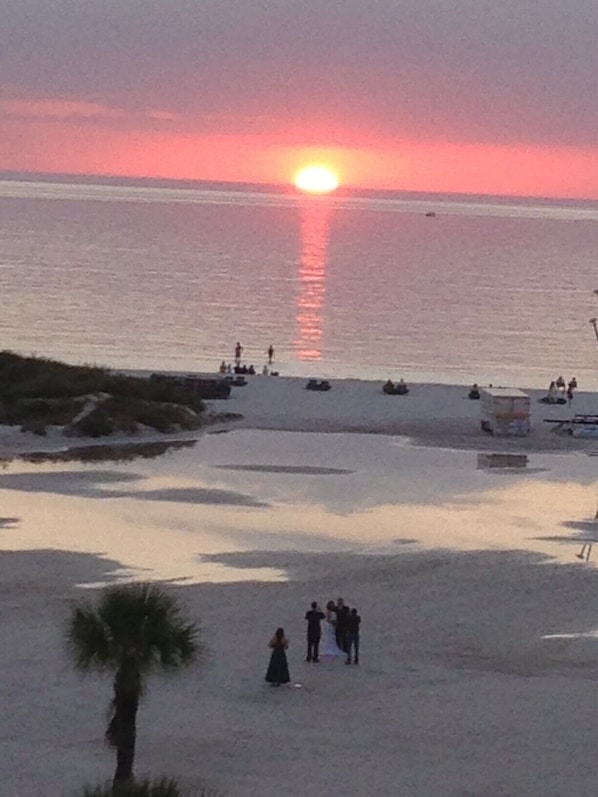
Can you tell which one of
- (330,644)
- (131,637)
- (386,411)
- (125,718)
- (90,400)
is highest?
(386,411)

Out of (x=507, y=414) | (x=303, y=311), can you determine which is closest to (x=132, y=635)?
(x=507, y=414)

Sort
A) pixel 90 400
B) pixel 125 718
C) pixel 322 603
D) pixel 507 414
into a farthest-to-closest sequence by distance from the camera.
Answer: pixel 507 414
pixel 90 400
pixel 322 603
pixel 125 718

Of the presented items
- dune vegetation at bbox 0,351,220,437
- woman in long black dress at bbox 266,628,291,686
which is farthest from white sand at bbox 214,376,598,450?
woman in long black dress at bbox 266,628,291,686

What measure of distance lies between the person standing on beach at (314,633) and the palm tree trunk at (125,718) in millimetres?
5265

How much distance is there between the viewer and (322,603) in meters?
24.2

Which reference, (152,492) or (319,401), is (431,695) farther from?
(319,401)

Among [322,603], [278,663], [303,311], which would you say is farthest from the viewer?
[303,311]

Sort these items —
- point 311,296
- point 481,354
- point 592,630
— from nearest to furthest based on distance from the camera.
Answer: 1. point 592,630
2. point 481,354
3. point 311,296

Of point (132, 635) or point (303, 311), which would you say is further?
point (303, 311)

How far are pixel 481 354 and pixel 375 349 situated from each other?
488cm

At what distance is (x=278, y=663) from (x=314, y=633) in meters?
1.45

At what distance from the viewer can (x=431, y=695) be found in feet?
64.0

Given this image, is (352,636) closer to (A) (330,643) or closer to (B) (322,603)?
(A) (330,643)

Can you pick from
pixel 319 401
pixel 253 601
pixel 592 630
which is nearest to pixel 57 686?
pixel 253 601
